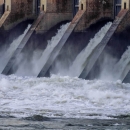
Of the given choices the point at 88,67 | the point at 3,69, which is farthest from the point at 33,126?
the point at 3,69

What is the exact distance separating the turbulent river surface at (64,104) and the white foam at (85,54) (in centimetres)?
206

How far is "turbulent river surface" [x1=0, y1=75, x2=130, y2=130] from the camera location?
20.5 metres

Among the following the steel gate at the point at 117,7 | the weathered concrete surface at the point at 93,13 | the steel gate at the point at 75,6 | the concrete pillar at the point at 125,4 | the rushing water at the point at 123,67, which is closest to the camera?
the rushing water at the point at 123,67

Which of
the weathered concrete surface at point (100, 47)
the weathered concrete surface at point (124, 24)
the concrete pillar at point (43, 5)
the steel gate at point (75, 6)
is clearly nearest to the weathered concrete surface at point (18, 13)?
the concrete pillar at point (43, 5)

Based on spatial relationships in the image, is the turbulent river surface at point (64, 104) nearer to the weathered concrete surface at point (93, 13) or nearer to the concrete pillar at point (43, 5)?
the weathered concrete surface at point (93, 13)

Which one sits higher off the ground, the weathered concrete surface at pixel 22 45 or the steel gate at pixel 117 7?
the steel gate at pixel 117 7

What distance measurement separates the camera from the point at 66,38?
32.8 meters

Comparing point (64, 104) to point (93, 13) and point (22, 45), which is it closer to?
point (93, 13)

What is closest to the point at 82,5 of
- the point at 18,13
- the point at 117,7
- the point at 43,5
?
the point at 117,7

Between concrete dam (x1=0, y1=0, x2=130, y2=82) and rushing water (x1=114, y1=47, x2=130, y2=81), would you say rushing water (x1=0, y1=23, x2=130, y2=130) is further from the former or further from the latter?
concrete dam (x1=0, y1=0, x2=130, y2=82)

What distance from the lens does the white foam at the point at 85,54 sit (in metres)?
31.7

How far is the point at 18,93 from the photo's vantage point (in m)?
26.5

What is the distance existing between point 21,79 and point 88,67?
3348 millimetres

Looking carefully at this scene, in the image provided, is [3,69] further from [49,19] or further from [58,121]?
[58,121]
